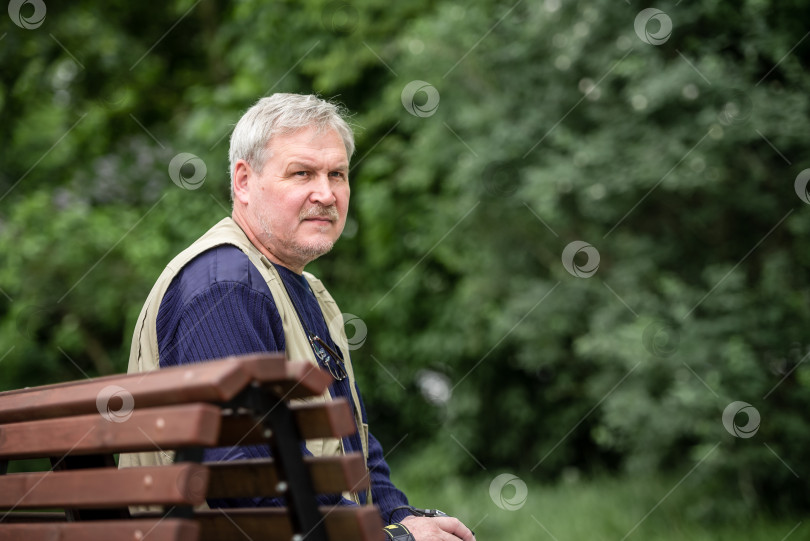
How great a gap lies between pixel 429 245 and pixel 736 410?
3.17 meters

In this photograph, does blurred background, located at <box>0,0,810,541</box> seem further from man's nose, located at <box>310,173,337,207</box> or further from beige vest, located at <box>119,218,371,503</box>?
beige vest, located at <box>119,218,371,503</box>

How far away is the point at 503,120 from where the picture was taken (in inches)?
255

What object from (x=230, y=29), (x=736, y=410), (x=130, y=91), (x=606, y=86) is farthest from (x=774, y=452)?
(x=130, y=91)

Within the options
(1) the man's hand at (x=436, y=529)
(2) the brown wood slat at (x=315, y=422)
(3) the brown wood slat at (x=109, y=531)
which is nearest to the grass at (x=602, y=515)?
(1) the man's hand at (x=436, y=529)

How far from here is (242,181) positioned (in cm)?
273

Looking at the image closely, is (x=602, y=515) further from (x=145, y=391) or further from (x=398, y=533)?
(x=145, y=391)

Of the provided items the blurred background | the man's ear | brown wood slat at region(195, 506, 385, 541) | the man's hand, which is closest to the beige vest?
the man's ear

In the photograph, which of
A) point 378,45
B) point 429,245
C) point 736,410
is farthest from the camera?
point 378,45

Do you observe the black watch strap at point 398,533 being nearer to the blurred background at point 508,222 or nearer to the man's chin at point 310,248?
the man's chin at point 310,248

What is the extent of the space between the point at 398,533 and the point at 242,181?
1.17m

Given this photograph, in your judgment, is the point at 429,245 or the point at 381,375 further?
the point at 381,375

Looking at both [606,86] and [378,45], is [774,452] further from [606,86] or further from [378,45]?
[378,45]

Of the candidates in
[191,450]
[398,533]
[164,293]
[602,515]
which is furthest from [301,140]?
[602,515]

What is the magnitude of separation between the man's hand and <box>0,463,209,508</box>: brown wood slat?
0.87 meters
